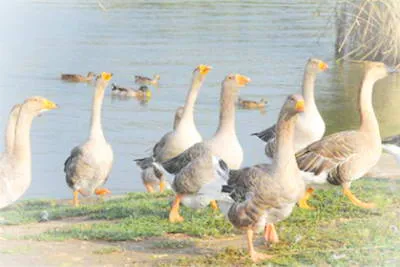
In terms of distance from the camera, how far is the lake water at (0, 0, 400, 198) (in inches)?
734

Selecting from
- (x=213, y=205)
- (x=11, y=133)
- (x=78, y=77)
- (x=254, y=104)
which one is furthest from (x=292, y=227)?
(x=78, y=77)

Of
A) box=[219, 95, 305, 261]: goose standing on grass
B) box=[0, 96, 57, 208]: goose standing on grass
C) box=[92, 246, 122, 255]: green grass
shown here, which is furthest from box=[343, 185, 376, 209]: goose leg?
box=[0, 96, 57, 208]: goose standing on grass

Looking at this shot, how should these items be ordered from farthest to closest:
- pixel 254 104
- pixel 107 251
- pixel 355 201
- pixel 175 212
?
1. pixel 254 104
2. pixel 355 201
3. pixel 175 212
4. pixel 107 251

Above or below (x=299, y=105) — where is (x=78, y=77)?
below

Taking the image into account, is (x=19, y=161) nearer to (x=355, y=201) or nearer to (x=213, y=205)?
(x=213, y=205)

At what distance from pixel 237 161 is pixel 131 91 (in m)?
15.4

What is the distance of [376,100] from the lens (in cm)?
2372

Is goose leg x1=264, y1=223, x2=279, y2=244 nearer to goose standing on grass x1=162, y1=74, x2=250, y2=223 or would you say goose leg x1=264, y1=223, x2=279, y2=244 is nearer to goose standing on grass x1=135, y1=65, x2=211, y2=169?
goose standing on grass x1=162, y1=74, x2=250, y2=223

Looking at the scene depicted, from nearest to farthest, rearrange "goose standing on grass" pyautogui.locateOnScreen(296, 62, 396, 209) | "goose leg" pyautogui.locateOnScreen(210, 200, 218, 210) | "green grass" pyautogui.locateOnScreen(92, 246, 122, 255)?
"green grass" pyautogui.locateOnScreen(92, 246, 122, 255)
"goose standing on grass" pyautogui.locateOnScreen(296, 62, 396, 209)
"goose leg" pyautogui.locateOnScreen(210, 200, 218, 210)

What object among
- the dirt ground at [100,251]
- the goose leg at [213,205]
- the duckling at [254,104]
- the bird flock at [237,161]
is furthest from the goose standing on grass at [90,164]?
the duckling at [254,104]

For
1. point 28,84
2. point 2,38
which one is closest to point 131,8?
point 2,38

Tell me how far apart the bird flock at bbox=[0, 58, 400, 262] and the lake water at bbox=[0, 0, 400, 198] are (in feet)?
5.79

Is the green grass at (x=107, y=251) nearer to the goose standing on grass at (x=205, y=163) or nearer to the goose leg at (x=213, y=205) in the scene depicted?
the goose standing on grass at (x=205, y=163)

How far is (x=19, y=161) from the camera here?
29.2 feet
